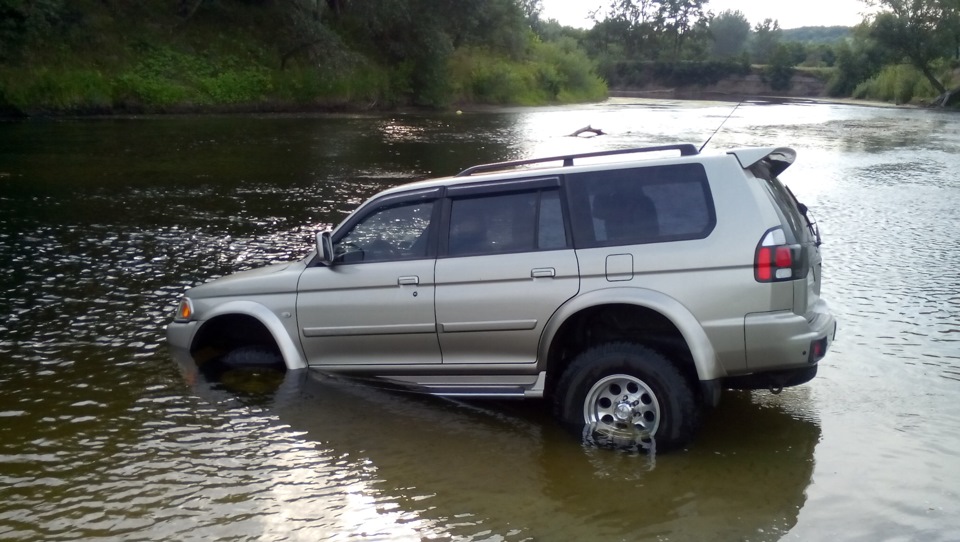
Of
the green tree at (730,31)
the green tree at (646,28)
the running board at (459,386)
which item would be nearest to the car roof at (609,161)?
the running board at (459,386)

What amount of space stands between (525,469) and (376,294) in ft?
5.76

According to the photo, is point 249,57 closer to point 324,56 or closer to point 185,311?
point 324,56

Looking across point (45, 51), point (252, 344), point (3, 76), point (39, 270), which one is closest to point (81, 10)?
point (45, 51)

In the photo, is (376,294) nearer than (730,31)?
Yes

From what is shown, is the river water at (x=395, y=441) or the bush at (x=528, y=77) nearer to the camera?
the river water at (x=395, y=441)

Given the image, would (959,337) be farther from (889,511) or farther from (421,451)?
(421,451)

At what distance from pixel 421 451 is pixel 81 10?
35.8 m

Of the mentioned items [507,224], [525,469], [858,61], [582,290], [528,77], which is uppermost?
[858,61]

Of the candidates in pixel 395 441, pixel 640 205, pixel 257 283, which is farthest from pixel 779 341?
pixel 257 283

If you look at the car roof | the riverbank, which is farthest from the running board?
the riverbank

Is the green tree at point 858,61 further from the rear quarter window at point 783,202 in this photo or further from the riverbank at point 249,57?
the rear quarter window at point 783,202

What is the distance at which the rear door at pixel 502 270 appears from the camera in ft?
19.3

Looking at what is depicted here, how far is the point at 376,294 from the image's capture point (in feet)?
21.4

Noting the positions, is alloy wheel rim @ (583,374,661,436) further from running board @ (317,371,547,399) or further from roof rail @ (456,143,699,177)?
roof rail @ (456,143,699,177)
